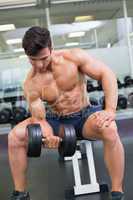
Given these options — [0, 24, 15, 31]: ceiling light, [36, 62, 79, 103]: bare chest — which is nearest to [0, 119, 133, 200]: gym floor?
[36, 62, 79, 103]: bare chest

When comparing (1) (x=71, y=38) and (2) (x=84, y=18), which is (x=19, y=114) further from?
(2) (x=84, y=18)

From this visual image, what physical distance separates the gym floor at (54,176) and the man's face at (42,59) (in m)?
0.85

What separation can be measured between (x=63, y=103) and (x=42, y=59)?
35 cm

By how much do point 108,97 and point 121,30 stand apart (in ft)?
15.8

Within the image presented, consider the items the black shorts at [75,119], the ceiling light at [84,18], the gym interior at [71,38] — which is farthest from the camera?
the ceiling light at [84,18]

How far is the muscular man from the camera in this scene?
7.71 feet

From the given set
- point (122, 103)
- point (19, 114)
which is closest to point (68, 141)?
point (19, 114)

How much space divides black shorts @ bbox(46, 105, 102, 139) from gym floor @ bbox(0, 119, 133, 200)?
1.51 feet

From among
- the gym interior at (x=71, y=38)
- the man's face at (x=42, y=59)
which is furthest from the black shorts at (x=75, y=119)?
the gym interior at (x=71, y=38)

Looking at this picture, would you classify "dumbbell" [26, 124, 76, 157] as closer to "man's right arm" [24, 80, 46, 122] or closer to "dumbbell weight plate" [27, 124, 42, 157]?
"dumbbell weight plate" [27, 124, 42, 157]

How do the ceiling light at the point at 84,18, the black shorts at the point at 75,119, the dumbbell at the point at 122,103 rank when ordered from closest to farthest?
1. the black shorts at the point at 75,119
2. the dumbbell at the point at 122,103
3. the ceiling light at the point at 84,18

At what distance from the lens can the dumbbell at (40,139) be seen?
2307mm

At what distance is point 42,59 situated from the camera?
2.40 m

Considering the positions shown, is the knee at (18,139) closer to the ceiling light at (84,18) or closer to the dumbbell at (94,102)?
the dumbbell at (94,102)
